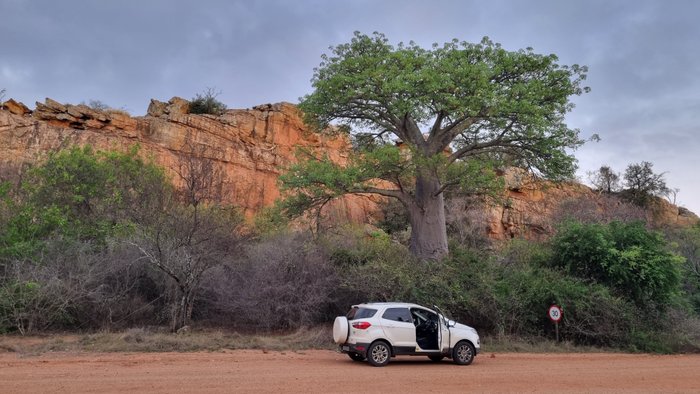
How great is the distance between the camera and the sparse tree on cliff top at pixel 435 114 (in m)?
20.6

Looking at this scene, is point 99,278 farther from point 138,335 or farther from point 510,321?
point 510,321

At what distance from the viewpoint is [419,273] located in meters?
19.4

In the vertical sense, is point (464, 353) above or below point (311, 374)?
above

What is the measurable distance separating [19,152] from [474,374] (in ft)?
122

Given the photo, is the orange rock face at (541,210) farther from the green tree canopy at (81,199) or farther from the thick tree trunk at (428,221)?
the green tree canopy at (81,199)

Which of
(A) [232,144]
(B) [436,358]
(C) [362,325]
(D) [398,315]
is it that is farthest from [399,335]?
(A) [232,144]

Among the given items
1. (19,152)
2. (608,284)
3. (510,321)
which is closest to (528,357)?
Answer: (510,321)

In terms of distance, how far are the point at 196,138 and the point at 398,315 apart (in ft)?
115

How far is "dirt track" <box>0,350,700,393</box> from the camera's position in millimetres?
9773

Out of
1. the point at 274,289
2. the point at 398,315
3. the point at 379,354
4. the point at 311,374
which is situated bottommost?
the point at 311,374

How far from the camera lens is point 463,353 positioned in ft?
45.0

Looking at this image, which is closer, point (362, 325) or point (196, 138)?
point (362, 325)

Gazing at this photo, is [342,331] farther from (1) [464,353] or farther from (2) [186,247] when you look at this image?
(2) [186,247]

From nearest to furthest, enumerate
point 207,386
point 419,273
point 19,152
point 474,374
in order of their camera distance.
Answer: point 207,386, point 474,374, point 419,273, point 19,152
